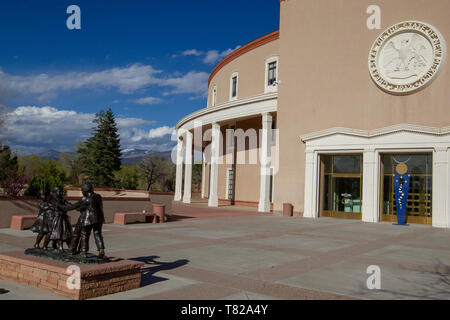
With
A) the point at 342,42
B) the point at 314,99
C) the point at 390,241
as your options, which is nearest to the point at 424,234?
the point at 390,241

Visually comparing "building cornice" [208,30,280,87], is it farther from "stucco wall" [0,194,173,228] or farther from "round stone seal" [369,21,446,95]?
"stucco wall" [0,194,173,228]

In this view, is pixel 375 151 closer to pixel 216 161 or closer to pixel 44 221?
pixel 216 161

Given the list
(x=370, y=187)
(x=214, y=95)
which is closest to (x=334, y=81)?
(x=370, y=187)

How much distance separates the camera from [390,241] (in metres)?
13.9

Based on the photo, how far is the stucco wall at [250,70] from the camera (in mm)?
32125

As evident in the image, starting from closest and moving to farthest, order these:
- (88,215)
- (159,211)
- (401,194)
A: (88,215)
(159,211)
(401,194)

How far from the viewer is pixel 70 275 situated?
5852 millimetres

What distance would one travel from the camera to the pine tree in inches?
2199

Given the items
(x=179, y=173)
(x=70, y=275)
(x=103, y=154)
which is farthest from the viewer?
(x=103, y=154)

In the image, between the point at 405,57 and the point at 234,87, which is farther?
the point at 234,87

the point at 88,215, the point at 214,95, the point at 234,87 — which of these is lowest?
the point at 88,215

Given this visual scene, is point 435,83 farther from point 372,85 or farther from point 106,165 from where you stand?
point 106,165

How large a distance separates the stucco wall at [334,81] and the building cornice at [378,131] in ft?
1.65

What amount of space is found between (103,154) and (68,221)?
52.2 meters
